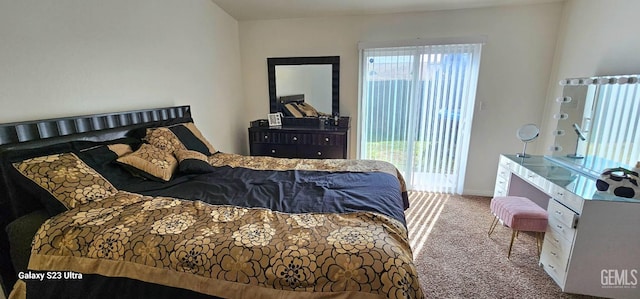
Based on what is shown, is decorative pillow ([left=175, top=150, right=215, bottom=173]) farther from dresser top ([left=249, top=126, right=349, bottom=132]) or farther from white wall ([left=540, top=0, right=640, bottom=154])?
white wall ([left=540, top=0, right=640, bottom=154])

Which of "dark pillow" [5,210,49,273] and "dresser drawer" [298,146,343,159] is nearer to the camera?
"dark pillow" [5,210,49,273]

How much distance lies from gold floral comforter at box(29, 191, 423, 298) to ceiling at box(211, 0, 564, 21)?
2.61 m

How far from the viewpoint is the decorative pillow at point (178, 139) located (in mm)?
2113

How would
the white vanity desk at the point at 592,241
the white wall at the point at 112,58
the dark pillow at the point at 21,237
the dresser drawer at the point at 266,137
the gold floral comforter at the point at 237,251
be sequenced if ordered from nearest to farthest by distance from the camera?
the gold floral comforter at the point at 237,251 → the dark pillow at the point at 21,237 → the white wall at the point at 112,58 → the white vanity desk at the point at 592,241 → the dresser drawer at the point at 266,137

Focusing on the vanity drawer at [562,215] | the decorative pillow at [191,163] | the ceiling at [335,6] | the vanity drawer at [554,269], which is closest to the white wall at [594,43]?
the ceiling at [335,6]

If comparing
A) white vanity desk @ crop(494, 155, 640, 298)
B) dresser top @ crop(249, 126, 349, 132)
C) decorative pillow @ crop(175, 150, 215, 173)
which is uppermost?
dresser top @ crop(249, 126, 349, 132)

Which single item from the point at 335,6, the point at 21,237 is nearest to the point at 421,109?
the point at 335,6

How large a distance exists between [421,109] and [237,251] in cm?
304

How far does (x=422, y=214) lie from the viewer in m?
3.00

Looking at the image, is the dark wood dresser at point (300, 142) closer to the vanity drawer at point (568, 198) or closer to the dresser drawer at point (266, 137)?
the dresser drawer at point (266, 137)

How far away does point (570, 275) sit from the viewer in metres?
1.78

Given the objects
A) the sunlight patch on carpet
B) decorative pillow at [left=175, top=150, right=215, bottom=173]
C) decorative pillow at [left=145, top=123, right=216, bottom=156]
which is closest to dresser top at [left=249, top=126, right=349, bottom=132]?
decorative pillow at [left=145, top=123, right=216, bottom=156]

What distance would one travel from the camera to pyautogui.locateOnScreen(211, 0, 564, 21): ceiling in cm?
300

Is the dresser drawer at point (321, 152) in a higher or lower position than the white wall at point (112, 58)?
lower
